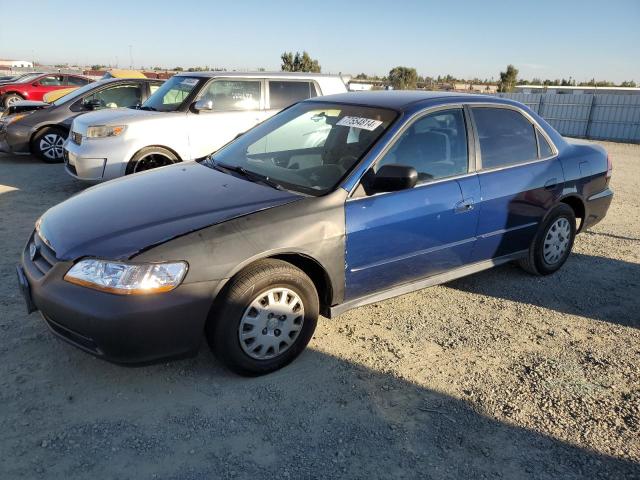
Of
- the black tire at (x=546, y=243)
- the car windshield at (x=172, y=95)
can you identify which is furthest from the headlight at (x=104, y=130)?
the black tire at (x=546, y=243)

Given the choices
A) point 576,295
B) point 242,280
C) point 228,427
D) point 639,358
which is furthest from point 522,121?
point 228,427

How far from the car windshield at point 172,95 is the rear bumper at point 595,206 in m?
5.33

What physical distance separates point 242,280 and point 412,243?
128cm

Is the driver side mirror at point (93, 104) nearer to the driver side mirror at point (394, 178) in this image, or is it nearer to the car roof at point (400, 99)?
the car roof at point (400, 99)

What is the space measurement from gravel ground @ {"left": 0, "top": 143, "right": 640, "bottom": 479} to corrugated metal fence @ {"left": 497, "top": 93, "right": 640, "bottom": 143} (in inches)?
703

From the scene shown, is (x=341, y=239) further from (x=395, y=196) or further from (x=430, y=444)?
(x=430, y=444)

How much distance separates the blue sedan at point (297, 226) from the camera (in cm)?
259

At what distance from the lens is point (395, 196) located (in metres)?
3.29

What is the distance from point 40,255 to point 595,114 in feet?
71.7

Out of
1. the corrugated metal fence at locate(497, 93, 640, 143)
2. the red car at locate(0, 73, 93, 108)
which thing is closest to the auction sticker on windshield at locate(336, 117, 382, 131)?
the red car at locate(0, 73, 93, 108)

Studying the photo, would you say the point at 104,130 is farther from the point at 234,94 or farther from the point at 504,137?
the point at 504,137

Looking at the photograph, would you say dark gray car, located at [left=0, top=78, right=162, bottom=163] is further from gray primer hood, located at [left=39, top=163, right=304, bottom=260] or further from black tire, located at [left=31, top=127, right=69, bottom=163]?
gray primer hood, located at [left=39, top=163, right=304, bottom=260]

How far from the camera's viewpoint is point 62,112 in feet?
30.4

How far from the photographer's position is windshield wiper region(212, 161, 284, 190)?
131 inches
